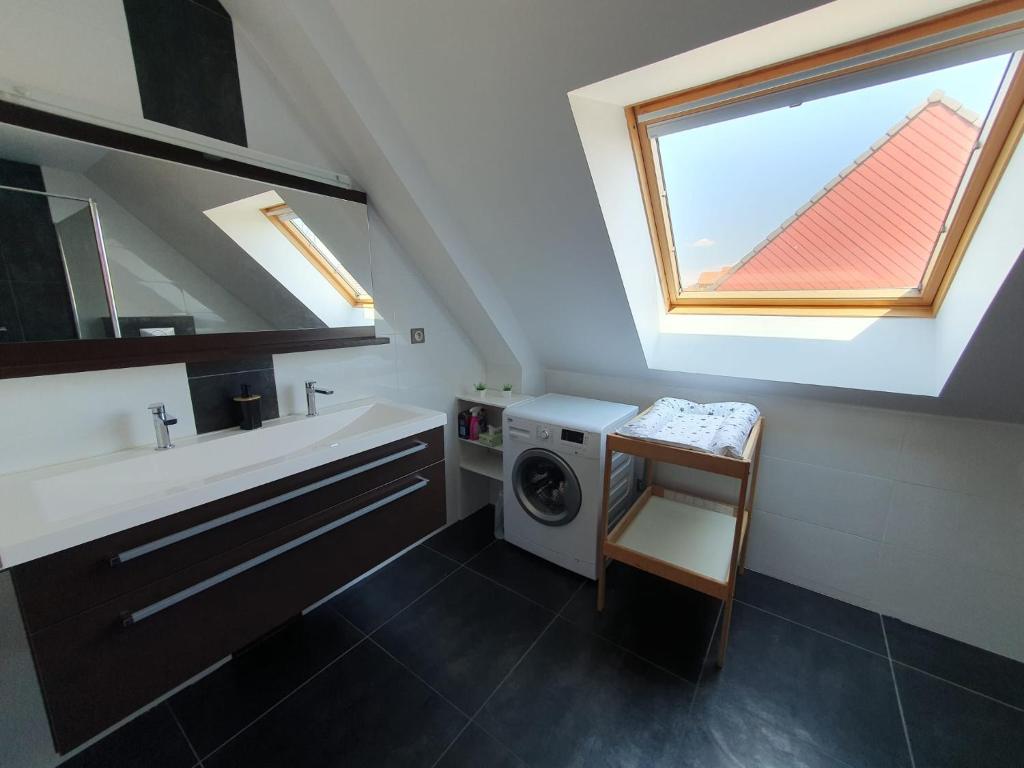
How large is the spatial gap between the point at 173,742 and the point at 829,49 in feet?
9.60

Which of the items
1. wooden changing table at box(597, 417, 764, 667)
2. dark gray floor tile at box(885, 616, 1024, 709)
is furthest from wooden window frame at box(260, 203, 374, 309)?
dark gray floor tile at box(885, 616, 1024, 709)

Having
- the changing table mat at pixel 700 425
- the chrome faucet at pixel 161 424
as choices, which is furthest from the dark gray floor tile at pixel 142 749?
the changing table mat at pixel 700 425

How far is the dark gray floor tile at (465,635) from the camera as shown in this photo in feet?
5.15

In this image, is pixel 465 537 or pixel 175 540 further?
pixel 465 537

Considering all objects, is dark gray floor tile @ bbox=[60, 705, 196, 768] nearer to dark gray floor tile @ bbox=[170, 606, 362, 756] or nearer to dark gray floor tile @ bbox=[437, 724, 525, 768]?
dark gray floor tile @ bbox=[170, 606, 362, 756]

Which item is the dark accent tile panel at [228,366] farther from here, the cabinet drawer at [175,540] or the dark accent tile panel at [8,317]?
the cabinet drawer at [175,540]

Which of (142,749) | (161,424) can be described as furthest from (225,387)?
(142,749)

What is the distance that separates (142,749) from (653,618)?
1908 millimetres

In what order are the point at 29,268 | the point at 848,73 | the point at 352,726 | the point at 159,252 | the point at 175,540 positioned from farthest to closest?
the point at 352,726 → the point at 159,252 → the point at 848,73 → the point at 29,268 → the point at 175,540

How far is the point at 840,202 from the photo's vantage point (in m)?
1.58

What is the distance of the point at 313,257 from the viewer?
5.63 ft

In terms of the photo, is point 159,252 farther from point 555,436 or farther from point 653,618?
point 653,618

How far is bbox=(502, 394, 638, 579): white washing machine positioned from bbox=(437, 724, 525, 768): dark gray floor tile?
0.88 meters

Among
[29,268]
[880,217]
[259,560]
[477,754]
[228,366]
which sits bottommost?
[477,754]
